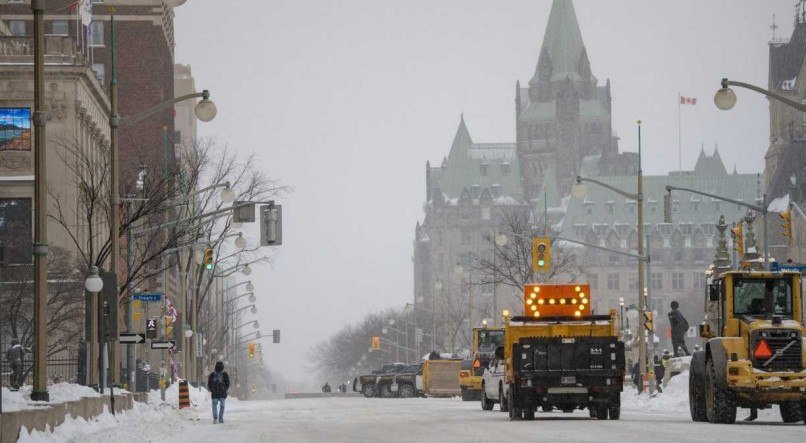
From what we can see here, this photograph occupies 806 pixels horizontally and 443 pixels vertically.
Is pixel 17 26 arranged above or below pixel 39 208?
above

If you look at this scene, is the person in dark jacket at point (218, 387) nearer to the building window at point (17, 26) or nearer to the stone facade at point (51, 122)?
the stone facade at point (51, 122)

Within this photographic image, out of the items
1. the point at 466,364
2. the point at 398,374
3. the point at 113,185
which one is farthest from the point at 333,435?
the point at 398,374

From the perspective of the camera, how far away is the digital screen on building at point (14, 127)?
6819 cm

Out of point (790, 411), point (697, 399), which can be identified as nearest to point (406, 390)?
point (697, 399)

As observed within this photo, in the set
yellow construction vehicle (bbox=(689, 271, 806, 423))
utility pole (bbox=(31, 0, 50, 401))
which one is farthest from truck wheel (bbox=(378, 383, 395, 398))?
utility pole (bbox=(31, 0, 50, 401))

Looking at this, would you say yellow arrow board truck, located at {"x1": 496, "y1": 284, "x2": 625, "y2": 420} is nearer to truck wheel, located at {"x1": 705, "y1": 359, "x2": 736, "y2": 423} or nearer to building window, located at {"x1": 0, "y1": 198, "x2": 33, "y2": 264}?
truck wheel, located at {"x1": 705, "y1": 359, "x2": 736, "y2": 423}

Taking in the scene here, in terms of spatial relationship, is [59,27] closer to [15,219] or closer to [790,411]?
[15,219]

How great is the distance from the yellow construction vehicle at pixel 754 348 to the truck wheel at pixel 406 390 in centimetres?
4233

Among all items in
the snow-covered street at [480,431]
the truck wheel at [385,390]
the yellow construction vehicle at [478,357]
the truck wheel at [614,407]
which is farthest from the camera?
the truck wheel at [385,390]

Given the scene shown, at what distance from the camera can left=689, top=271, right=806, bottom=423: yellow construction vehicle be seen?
26281mm

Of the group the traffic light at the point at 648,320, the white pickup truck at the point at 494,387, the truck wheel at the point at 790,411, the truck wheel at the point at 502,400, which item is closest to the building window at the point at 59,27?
the traffic light at the point at 648,320

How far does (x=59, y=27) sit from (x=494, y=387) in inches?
2279

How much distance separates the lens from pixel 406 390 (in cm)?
7112

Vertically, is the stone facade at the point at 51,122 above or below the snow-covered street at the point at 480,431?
above
